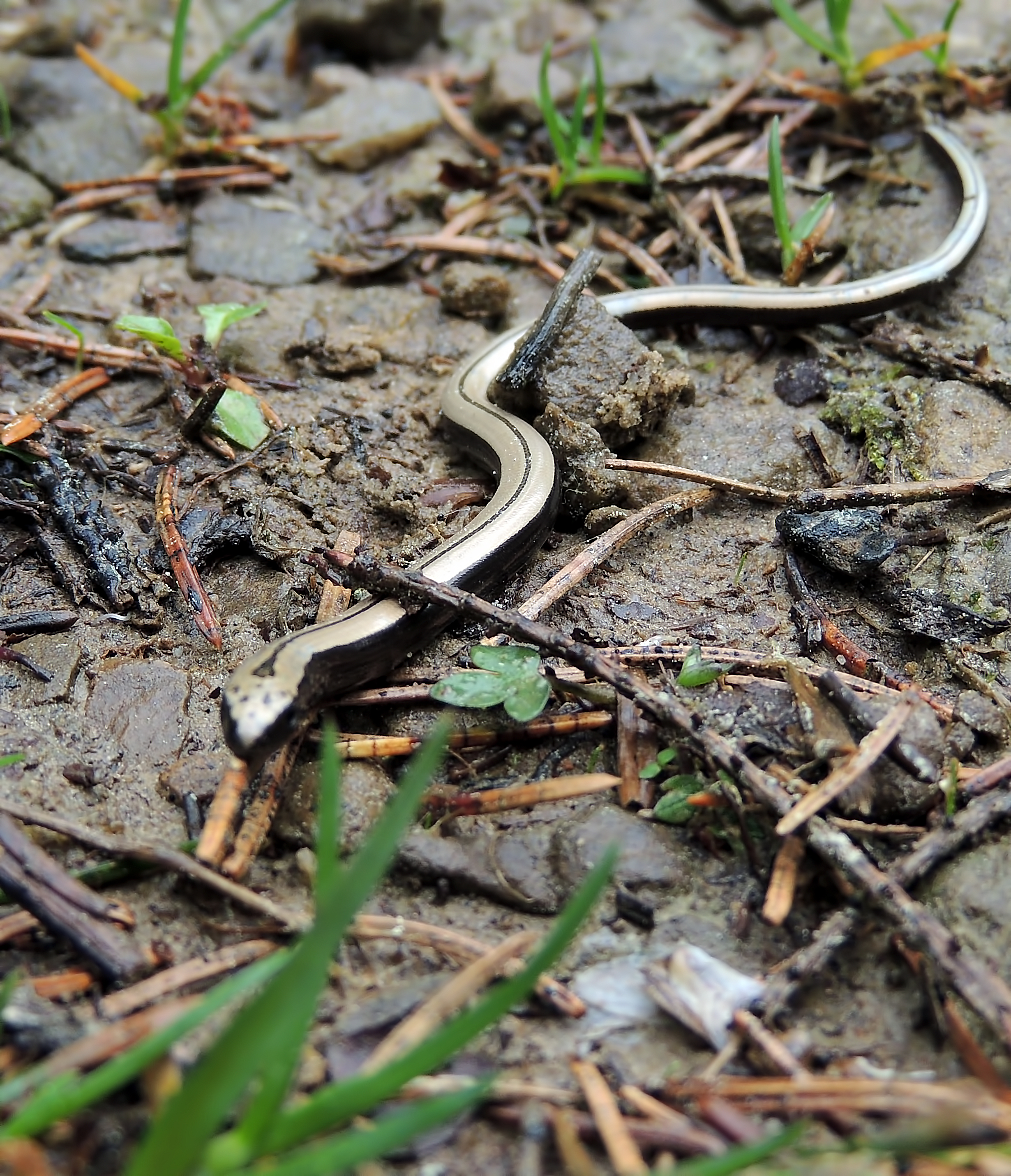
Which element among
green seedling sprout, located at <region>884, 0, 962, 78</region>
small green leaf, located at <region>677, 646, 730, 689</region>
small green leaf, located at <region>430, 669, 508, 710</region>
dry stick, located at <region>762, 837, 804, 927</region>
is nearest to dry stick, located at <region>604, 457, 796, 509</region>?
small green leaf, located at <region>677, 646, 730, 689</region>

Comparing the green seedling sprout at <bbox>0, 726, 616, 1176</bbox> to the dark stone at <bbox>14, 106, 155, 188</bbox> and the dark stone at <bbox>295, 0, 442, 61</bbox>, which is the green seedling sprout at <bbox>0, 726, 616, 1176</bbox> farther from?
the dark stone at <bbox>295, 0, 442, 61</bbox>

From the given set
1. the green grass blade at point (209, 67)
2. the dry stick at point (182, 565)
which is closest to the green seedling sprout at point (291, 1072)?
the dry stick at point (182, 565)

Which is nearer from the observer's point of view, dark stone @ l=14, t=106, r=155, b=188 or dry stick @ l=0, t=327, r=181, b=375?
dry stick @ l=0, t=327, r=181, b=375

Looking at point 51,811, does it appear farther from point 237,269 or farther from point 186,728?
point 237,269

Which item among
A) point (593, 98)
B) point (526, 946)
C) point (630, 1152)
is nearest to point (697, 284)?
point (593, 98)

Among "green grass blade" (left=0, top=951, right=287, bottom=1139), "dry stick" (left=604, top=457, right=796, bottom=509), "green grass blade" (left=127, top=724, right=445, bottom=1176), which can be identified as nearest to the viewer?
"green grass blade" (left=127, top=724, right=445, bottom=1176)
